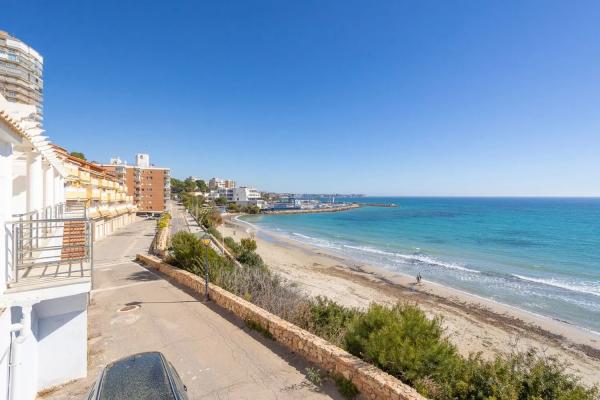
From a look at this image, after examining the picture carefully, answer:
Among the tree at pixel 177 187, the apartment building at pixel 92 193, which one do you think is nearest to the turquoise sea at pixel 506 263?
the apartment building at pixel 92 193

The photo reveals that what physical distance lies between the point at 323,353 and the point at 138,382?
11.7 ft

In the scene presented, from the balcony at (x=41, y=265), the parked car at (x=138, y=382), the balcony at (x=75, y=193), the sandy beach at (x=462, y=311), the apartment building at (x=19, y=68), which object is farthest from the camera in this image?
the apartment building at (x=19, y=68)

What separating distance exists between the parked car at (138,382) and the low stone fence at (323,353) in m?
3.01

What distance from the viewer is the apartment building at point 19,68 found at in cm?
2942

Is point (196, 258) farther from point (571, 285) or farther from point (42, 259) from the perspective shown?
point (571, 285)

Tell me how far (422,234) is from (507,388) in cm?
5041

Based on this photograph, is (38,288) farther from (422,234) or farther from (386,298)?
(422,234)

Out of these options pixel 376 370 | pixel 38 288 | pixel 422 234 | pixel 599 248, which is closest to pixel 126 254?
pixel 38 288

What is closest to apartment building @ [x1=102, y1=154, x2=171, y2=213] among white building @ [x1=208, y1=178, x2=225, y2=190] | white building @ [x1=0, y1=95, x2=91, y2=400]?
white building @ [x1=0, y1=95, x2=91, y2=400]

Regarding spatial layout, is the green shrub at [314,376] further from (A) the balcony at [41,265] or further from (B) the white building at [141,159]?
(B) the white building at [141,159]

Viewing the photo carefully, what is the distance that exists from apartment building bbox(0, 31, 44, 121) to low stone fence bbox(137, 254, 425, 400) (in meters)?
35.0

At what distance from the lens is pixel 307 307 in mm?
8523

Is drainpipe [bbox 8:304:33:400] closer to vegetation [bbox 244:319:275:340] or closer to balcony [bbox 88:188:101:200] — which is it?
vegetation [bbox 244:319:275:340]

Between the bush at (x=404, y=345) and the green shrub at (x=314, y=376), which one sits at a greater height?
the bush at (x=404, y=345)
